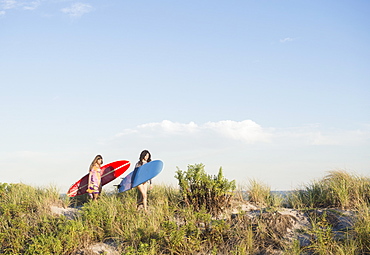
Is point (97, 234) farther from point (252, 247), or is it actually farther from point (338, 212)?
point (338, 212)

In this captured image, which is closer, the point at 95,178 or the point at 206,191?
the point at 206,191

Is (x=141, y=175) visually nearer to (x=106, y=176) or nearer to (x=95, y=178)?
(x=95, y=178)

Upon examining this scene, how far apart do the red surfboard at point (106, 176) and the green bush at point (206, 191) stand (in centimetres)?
373

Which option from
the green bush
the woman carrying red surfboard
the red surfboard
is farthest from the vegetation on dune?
the red surfboard

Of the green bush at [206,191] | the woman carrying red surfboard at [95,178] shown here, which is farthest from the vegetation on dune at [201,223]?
the woman carrying red surfboard at [95,178]

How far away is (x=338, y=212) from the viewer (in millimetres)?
8117

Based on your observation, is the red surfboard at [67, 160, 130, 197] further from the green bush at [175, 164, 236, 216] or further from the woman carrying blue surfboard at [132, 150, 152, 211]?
the green bush at [175, 164, 236, 216]

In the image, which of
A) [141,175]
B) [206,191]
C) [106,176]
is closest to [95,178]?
[106,176]

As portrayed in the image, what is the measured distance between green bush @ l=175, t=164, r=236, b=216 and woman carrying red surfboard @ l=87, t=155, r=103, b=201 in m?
2.90

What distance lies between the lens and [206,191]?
8945mm

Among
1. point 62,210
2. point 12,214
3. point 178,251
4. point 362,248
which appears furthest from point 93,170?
point 362,248

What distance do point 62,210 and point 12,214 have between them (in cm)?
114

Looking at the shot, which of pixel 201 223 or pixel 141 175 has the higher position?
pixel 141 175

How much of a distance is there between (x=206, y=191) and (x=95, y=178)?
3641mm
